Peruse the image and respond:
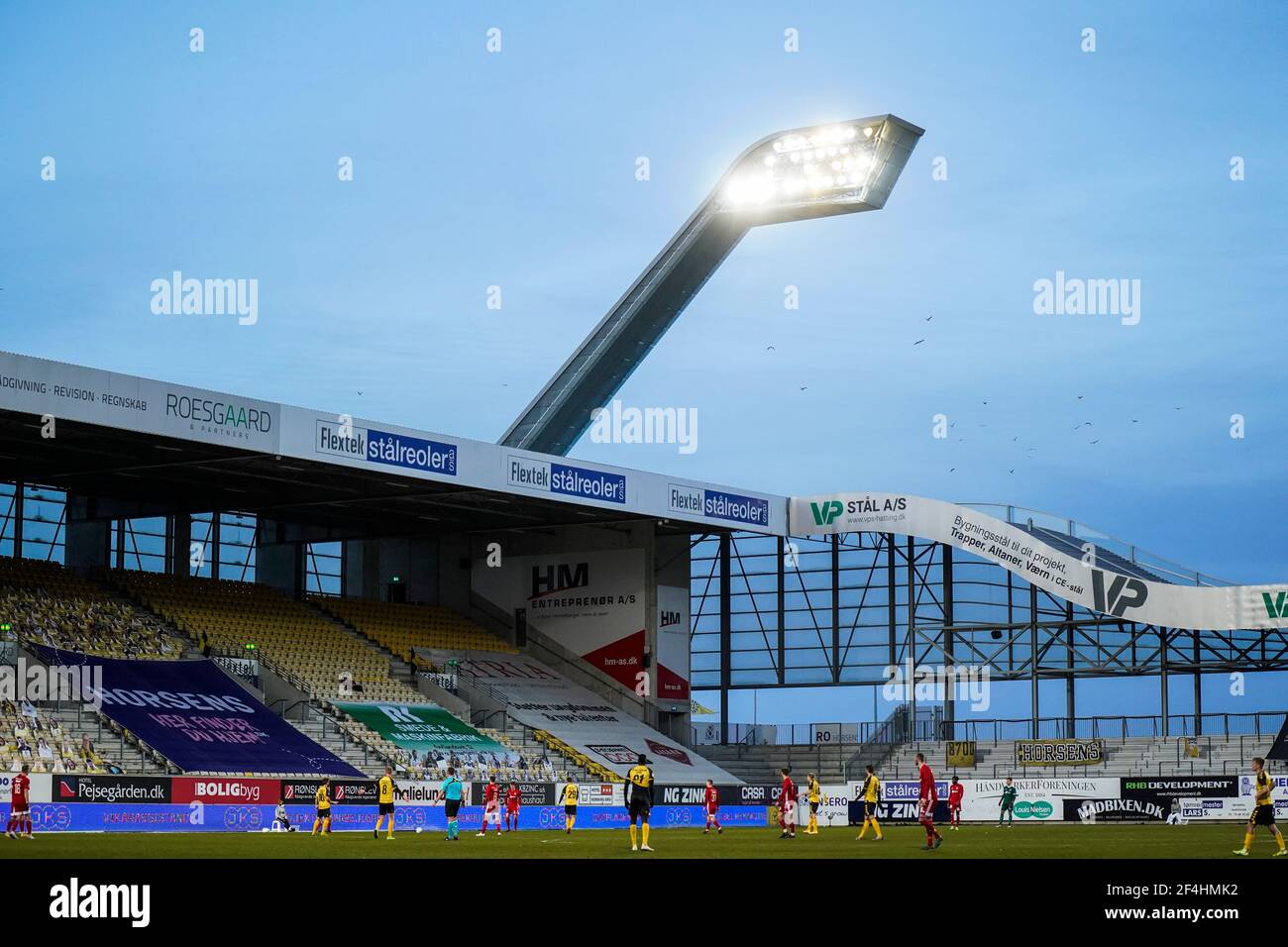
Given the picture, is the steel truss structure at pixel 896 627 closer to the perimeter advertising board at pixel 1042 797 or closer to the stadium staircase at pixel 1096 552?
the stadium staircase at pixel 1096 552

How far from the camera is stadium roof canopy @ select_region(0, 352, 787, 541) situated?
4453 centimetres

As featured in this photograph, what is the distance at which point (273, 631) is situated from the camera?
5844 centimetres

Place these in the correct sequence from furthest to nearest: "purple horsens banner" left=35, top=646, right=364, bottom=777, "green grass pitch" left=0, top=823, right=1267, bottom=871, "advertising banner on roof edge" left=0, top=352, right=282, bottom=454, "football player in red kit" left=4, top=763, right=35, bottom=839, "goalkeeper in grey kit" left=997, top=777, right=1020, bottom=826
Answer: "goalkeeper in grey kit" left=997, top=777, right=1020, bottom=826 → "purple horsens banner" left=35, top=646, right=364, bottom=777 → "advertising banner on roof edge" left=0, top=352, right=282, bottom=454 → "football player in red kit" left=4, top=763, right=35, bottom=839 → "green grass pitch" left=0, top=823, right=1267, bottom=871

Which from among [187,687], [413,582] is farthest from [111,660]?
[413,582]

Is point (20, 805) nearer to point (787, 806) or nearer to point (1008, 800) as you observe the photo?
point (787, 806)

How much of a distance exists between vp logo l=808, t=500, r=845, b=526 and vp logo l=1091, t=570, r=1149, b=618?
9584 millimetres

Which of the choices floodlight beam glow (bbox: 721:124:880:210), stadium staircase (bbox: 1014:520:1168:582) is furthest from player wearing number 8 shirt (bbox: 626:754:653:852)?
floodlight beam glow (bbox: 721:124:880:210)

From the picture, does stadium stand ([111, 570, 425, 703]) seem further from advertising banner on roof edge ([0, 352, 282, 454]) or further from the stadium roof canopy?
advertising banner on roof edge ([0, 352, 282, 454])

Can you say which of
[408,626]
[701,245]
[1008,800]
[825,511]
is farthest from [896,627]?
[701,245]

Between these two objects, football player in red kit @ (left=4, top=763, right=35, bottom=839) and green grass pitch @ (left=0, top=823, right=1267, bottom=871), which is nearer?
green grass pitch @ (left=0, top=823, right=1267, bottom=871)

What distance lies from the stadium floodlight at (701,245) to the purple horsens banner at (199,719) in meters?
35.9

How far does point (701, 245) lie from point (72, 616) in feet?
148

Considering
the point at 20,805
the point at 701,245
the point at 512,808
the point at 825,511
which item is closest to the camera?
the point at 20,805

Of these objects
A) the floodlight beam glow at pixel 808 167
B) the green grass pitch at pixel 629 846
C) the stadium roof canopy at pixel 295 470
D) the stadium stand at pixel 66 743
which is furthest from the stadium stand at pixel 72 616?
the floodlight beam glow at pixel 808 167
